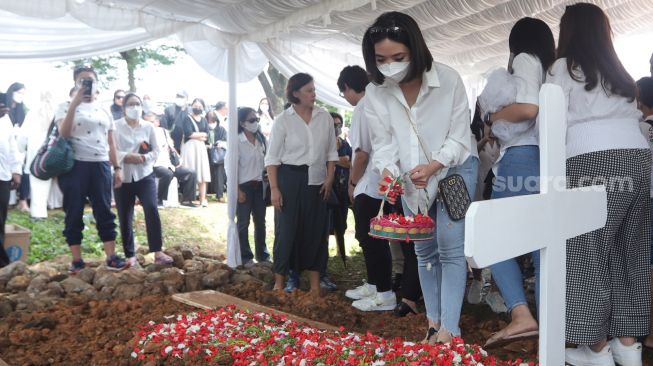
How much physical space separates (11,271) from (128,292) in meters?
1.43

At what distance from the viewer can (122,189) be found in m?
6.32

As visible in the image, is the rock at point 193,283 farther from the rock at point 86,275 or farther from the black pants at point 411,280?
the black pants at point 411,280

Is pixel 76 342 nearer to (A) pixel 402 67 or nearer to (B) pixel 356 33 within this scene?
(A) pixel 402 67

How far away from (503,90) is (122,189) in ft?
14.3

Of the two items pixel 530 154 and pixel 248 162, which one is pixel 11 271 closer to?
pixel 248 162

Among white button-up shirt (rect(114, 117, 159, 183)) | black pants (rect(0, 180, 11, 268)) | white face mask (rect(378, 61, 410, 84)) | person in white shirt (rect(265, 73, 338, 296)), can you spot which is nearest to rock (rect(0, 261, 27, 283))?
black pants (rect(0, 180, 11, 268))

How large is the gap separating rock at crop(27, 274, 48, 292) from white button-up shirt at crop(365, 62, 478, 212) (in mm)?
3485

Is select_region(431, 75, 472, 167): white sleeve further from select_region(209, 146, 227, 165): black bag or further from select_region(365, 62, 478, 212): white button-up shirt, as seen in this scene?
select_region(209, 146, 227, 165): black bag

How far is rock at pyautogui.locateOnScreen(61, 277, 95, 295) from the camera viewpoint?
5.23 metres

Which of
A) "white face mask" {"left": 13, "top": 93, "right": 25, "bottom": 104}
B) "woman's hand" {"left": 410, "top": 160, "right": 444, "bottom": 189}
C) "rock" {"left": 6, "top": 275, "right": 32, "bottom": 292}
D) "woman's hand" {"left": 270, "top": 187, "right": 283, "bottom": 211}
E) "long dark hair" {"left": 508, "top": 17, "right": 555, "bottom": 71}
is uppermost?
"white face mask" {"left": 13, "top": 93, "right": 25, "bottom": 104}

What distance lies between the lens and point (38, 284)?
530cm

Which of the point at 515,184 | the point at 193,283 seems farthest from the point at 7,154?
the point at 515,184

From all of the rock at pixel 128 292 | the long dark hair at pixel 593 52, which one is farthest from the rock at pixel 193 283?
the long dark hair at pixel 593 52

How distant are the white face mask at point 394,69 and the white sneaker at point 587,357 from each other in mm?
1470
